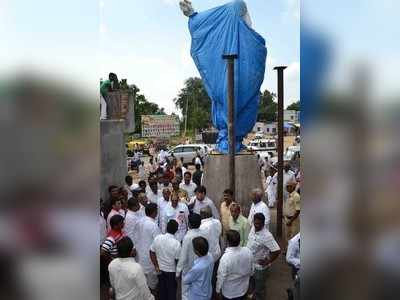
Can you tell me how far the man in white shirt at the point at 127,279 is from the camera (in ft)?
10.3

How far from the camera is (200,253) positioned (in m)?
3.63

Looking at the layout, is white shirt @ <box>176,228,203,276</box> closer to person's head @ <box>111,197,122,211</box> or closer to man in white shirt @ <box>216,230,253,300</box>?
man in white shirt @ <box>216,230,253,300</box>

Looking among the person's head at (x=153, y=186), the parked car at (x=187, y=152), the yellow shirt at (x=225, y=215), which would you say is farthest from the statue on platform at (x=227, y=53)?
the parked car at (x=187, y=152)

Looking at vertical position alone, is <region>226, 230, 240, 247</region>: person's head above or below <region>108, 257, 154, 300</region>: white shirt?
above

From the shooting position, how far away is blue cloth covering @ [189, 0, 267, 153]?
7652 millimetres

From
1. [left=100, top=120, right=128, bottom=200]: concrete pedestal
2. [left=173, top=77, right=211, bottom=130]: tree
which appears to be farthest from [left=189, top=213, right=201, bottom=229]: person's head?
[left=173, top=77, right=211, bottom=130]: tree

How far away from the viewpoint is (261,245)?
4.18 m

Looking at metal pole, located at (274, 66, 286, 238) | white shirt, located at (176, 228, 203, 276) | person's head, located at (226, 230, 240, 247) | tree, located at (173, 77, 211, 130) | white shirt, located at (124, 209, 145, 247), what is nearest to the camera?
person's head, located at (226, 230, 240, 247)

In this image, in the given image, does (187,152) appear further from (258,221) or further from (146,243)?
(258,221)

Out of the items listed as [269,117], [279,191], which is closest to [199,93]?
[269,117]

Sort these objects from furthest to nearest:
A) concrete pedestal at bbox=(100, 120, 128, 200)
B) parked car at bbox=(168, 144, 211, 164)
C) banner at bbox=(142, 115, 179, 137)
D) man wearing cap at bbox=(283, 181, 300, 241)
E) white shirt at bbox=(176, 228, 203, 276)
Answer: banner at bbox=(142, 115, 179, 137), parked car at bbox=(168, 144, 211, 164), concrete pedestal at bbox=(100, 120, 128, 200), man wearing cap at bbox=(283, 181, 300, 241), white shirt at bbox=(176, 228, 203, 276)

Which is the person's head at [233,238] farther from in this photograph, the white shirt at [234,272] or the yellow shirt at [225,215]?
the yellow shirt at [225,215]

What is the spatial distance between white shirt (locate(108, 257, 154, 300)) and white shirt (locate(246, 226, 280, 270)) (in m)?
1.41
